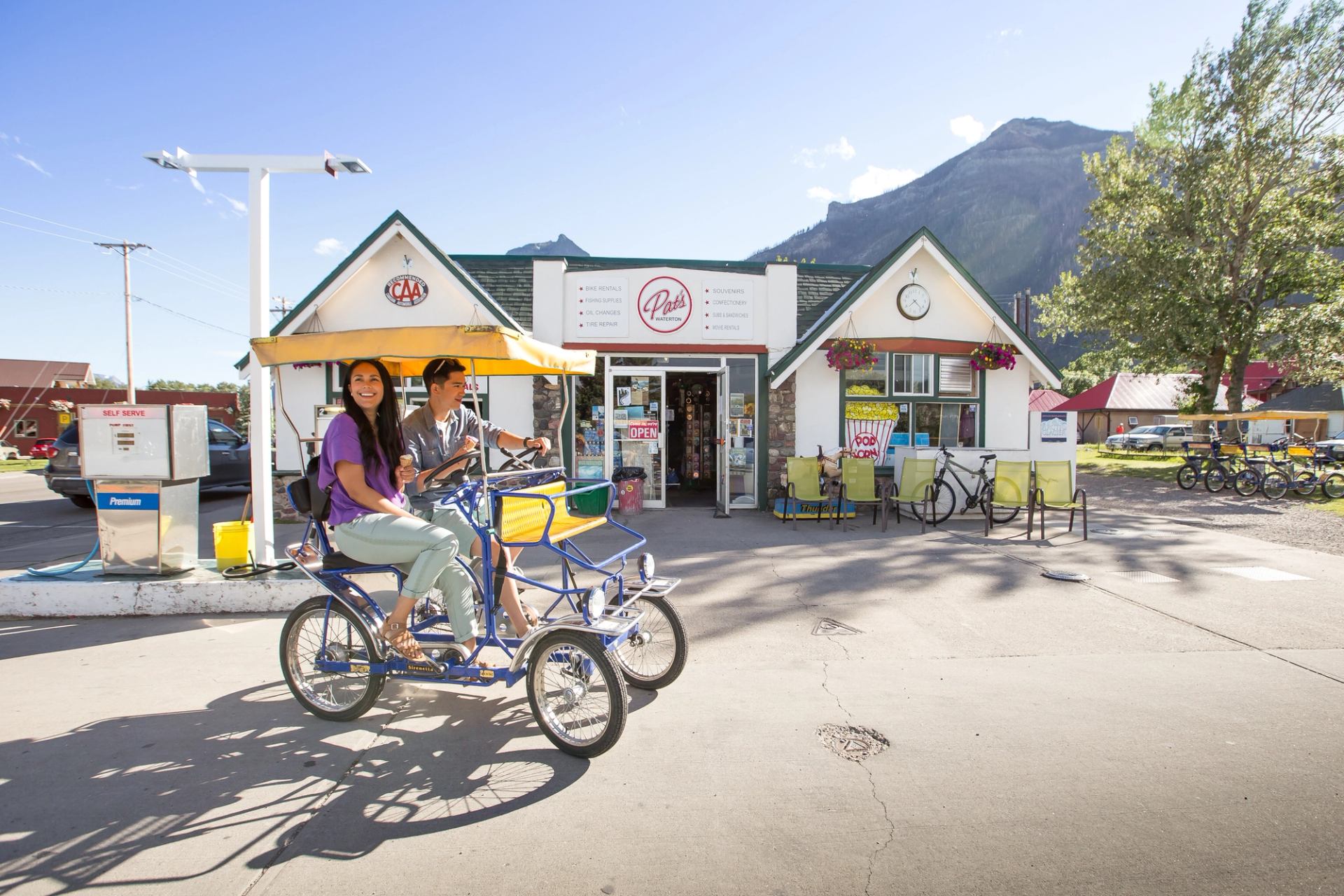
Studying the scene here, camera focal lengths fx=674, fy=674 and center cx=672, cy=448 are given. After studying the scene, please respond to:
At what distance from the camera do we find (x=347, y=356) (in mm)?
3850

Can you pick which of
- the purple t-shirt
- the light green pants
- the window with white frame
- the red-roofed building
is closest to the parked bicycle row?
the window with white frame

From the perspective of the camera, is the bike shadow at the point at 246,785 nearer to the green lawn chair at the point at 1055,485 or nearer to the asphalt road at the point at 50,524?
the asphalt road at the point at 50,524

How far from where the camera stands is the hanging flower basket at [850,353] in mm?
11547

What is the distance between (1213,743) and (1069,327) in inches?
1022

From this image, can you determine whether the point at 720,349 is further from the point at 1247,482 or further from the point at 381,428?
the point at 1247,482

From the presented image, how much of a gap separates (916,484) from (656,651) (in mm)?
7704

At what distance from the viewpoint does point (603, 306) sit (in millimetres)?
11727

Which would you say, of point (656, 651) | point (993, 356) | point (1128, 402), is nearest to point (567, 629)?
point (656, 651)

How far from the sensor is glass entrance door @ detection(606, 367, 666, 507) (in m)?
11.8

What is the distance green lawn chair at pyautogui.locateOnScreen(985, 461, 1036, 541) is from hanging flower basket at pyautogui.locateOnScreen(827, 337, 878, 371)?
9.07ft

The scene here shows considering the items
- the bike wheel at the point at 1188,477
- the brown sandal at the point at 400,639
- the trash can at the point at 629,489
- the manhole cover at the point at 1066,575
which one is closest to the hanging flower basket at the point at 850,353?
the trash can at the point at 629,489

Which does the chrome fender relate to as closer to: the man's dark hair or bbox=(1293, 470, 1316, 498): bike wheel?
the man's dark hair

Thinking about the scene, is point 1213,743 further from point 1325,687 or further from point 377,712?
point 377,712

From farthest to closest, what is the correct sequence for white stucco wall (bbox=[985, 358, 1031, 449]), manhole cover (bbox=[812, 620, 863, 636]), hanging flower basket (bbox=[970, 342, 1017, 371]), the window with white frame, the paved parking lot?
white stucco wall (bbox=[985, 358, 1031, 449]) → the window with white frame → hanging flower basket (bbox=[970, 342, 1017, 371]) → manhole cover (bbox=[812, 620, 863, 636]) → the paved parking lot
